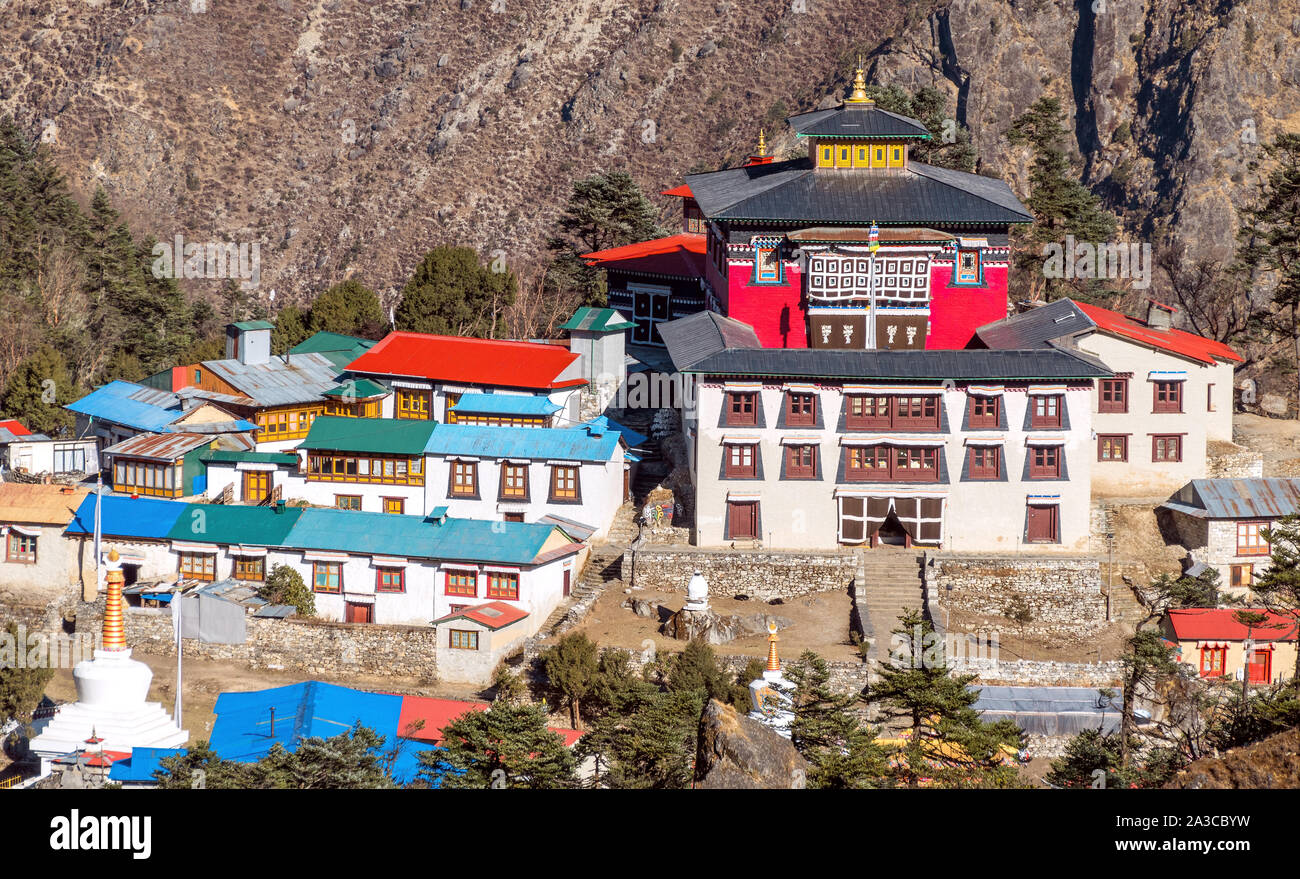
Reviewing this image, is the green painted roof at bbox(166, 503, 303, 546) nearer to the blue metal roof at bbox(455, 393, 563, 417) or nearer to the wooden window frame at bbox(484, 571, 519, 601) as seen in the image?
the wooden window frame at bbox(484, 571, 519, 601)

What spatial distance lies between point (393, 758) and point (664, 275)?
40955 millimetres

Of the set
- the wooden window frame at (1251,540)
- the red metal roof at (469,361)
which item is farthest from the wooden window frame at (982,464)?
the red metal roof at (469,361)

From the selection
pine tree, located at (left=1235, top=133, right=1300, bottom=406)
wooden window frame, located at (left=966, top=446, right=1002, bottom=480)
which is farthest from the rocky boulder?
pine tree, located at (left=1235, top=133, right=1300, bottom=406)

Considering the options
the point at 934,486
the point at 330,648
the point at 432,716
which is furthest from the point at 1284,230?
the point at 432,716

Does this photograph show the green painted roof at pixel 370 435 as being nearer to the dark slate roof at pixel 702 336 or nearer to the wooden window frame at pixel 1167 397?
the dark slate roof at pixel 702 336

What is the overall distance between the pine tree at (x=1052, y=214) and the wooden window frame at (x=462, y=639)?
133 ft

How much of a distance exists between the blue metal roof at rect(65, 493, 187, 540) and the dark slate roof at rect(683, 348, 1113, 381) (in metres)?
19.3

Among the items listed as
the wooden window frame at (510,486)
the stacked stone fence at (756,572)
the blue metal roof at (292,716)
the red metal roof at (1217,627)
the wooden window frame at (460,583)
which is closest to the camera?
the blue metal roof at (292,716)

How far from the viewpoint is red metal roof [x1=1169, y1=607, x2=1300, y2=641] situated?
55.6 m

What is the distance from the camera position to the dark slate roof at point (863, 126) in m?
69.7

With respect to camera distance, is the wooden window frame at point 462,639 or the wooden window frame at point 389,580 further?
the wooden window frame at point 389,580

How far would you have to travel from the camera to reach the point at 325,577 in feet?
206

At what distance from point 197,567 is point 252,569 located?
93.7 inches

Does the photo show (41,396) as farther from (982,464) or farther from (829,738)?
(829,738)
